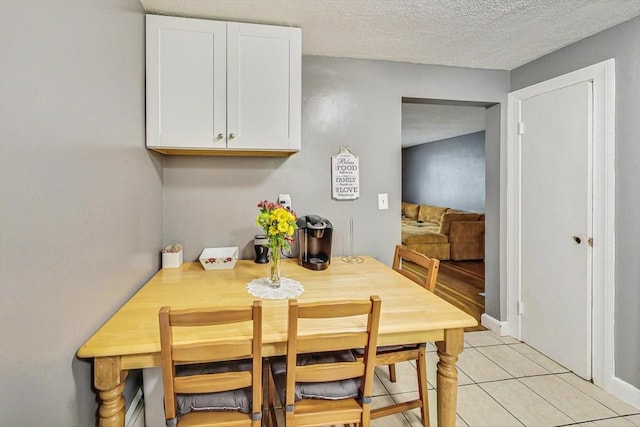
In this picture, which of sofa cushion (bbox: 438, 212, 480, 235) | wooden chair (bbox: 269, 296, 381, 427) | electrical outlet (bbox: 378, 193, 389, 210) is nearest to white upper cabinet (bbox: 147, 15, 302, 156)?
electrical outlet (bbox: 378, 193, 389, 210)

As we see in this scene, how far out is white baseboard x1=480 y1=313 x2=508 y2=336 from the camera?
2.86 metres

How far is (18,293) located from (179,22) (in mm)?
1611

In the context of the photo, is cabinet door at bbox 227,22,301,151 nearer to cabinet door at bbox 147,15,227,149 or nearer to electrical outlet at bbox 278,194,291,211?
cabinet door at bbox 147,15,227,149

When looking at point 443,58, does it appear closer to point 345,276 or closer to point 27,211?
point 345,276

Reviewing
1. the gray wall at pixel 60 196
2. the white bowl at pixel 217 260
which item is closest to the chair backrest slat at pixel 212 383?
the gray wall at pixel 60 196

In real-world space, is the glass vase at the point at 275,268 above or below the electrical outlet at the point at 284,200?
below

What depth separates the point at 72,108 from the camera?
41.9 inches

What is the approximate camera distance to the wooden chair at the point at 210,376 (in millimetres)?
1041

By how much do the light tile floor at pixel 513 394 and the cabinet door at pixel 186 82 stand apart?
1895 millimetres

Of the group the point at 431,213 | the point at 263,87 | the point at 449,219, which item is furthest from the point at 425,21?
the point at 431,213

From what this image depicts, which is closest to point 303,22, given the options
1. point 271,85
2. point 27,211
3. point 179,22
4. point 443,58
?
point 271,85

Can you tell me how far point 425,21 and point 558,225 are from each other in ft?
5.61

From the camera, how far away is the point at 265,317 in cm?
133

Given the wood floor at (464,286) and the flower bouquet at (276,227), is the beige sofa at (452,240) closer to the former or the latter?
the wood floor at (464,286)
